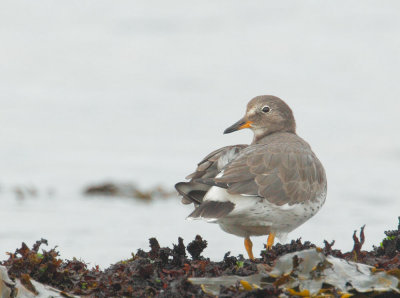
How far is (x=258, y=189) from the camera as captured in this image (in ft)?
19.5

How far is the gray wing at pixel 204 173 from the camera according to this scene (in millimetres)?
5938

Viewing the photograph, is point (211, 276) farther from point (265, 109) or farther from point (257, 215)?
point (265, 109)

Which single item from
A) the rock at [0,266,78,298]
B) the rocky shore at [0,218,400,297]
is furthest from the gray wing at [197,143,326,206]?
the rock at [0,266,78,298]

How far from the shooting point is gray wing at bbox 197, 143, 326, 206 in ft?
19.4

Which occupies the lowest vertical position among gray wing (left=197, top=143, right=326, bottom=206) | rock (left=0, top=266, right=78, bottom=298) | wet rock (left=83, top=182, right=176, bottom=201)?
rock (left=0, top=266, right=78, bottom=298)

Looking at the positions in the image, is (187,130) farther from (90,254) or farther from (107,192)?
(90,254)

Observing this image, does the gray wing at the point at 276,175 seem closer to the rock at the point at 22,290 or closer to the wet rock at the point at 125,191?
the rock at the point at 22,290

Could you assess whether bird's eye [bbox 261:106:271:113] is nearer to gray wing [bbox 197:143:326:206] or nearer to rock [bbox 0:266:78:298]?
gray wing [bbox 197:143:326:206]

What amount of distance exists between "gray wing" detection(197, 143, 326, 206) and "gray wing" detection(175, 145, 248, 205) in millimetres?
113

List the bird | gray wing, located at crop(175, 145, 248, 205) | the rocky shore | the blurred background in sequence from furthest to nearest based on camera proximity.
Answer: the blurred background → gray wing, located at crop(175, 145, 248, 205) → the bird → the rocky shore

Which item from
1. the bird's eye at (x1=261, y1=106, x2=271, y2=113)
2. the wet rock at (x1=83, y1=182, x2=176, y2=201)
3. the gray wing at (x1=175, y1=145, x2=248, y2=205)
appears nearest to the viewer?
the gray wing at (x1=175, y1=145, x2=248, y2=205)

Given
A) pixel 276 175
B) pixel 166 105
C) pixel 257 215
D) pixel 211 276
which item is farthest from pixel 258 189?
pixel 166 105

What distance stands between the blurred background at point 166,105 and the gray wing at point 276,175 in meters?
1.61

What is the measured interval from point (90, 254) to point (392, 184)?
494 centimetres
